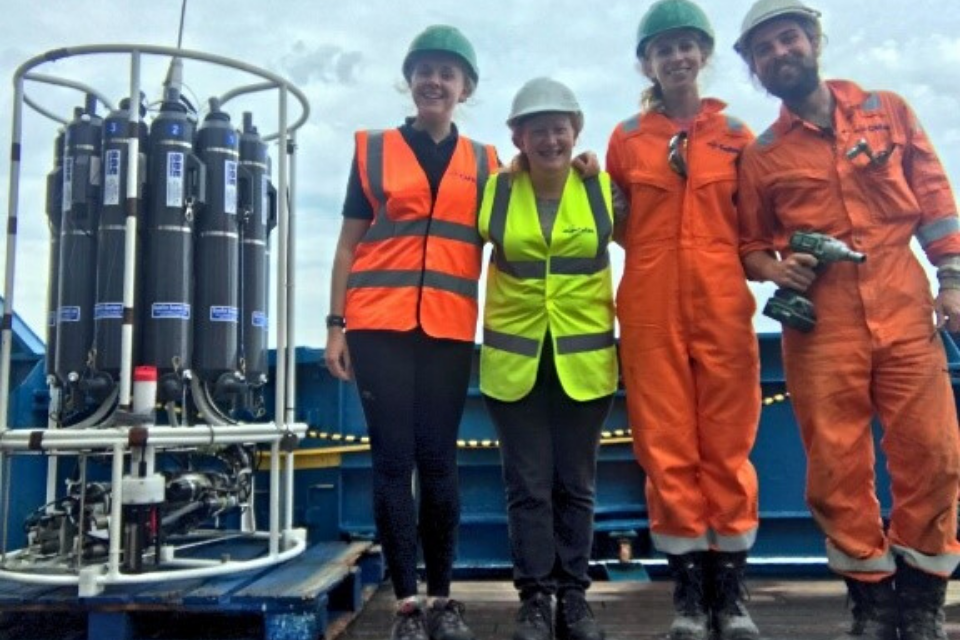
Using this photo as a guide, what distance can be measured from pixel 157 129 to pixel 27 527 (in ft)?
6.00

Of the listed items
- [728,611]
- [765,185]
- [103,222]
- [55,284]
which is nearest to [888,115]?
[765,185]

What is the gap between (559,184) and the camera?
287 cm

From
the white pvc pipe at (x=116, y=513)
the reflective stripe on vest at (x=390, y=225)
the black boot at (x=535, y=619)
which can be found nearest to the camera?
the black boot at (x=535, y=619)

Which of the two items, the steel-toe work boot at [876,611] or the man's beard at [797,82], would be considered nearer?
the steel-toe work boot at [876,611]

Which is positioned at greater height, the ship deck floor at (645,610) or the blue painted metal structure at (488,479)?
the blue painted metal structure at (488,479)

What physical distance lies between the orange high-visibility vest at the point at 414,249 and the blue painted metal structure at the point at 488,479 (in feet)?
6.33

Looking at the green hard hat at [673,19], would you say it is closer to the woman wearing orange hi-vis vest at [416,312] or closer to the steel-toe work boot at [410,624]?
the woman wearing orange hi-vis vest at [416,312]

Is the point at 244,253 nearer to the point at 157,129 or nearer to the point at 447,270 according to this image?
the point at 157,129

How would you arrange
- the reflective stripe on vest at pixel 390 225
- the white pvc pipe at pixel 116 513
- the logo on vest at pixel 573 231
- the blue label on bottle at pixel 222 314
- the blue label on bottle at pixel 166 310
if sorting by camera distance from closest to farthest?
1. the logo on vest at pixel 573 231
2. the reflective stripe on vest at pixel 390 225
3. the white pvc pipe at pixel 116 513
4. the blue label on bottle at pixel 166 310
5. the blue label on bottle at pixel 222 314

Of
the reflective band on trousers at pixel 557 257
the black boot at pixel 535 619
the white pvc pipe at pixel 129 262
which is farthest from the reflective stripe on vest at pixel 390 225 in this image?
the black boot at pixel 535 619

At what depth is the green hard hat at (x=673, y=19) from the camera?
2.88 m

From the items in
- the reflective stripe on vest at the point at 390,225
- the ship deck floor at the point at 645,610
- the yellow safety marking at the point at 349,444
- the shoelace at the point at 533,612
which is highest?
the reflective stripe on vest at the point at 390,225

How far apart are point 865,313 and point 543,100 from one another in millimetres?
1232

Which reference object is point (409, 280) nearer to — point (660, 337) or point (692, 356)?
point (660, 337)
